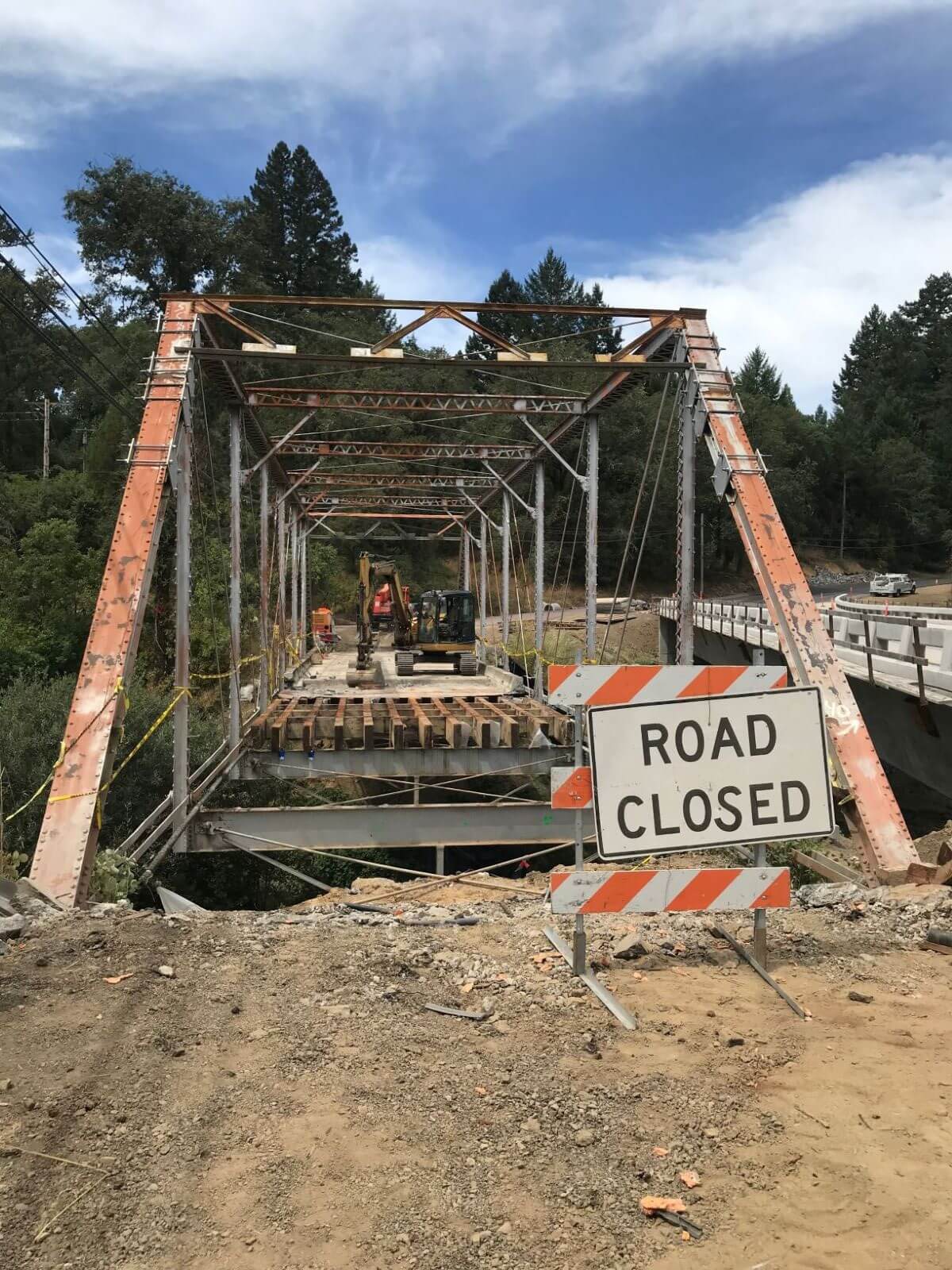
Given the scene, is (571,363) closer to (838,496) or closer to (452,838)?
(452,838)

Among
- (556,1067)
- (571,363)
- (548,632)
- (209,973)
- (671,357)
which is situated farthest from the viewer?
(548,632)

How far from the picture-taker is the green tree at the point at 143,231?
42.8 meters

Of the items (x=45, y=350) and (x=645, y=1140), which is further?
(x=45, y=350)

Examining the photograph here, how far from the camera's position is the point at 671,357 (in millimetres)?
11492

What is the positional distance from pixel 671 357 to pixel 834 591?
54567 millimetres

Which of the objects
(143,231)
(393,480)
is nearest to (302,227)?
(143,231)

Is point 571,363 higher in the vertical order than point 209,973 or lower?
higher

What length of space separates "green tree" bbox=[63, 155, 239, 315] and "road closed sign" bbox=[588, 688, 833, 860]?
144 ft

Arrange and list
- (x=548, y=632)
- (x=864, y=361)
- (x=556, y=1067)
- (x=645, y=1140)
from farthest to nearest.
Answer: (x=864, y=361), (x=548, y=632), (x=556, y=1067), (x=645, y=1140)

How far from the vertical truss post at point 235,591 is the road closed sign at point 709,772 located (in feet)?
24.4

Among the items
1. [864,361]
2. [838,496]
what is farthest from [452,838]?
[864,361]

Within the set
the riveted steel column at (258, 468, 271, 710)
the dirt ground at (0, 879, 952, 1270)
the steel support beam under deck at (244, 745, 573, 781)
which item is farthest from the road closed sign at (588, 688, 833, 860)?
the riveted steel column at (258, 468, 271, 710)

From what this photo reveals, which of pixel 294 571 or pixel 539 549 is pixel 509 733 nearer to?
pixel 539 549

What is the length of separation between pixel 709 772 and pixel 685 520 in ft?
21.1
